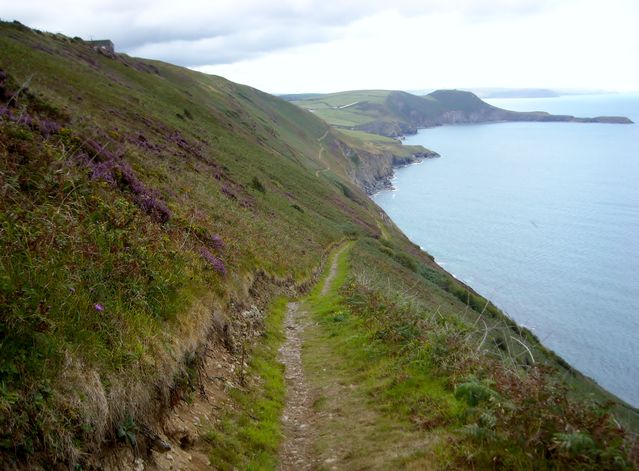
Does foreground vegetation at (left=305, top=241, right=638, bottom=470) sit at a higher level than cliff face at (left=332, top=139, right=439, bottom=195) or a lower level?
lower

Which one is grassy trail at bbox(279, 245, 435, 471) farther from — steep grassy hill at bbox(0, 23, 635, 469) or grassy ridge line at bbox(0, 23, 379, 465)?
grassy ridge line at bbox(0, 23, 379, 465)

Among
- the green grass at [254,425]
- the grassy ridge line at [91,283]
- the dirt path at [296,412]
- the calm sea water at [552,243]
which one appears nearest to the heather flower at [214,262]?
the grassy ridge line at [91,283]

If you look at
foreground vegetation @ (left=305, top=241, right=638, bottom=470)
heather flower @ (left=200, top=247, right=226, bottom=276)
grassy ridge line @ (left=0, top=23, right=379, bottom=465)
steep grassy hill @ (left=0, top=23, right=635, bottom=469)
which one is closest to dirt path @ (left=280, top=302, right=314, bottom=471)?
steep grassy hill @ (left=0, top=23, right=635, bottom=469)

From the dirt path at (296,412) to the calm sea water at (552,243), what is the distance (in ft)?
26.0

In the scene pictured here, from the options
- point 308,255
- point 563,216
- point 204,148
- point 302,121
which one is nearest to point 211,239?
point 308,255

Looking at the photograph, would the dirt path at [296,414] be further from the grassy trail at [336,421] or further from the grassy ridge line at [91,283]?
the grassy ridge line at [91,283]

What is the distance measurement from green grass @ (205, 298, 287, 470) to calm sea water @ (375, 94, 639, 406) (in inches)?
335

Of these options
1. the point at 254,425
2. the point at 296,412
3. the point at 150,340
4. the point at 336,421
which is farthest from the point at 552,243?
the point at 150,340

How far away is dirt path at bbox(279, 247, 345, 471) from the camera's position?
7797 mm

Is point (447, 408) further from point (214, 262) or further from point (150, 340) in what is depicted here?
point (214, 262)

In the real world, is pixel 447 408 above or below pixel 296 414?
above

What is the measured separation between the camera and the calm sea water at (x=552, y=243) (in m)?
56.4

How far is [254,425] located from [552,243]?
9548cm

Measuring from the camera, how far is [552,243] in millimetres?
91125
